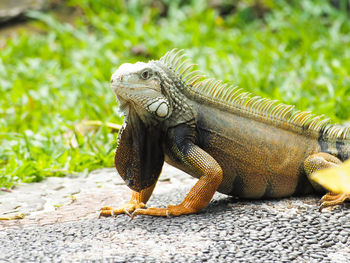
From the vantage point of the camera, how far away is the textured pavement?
3.26 m

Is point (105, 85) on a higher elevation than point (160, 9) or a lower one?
lower

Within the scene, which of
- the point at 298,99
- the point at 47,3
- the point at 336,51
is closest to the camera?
the point at 298,99

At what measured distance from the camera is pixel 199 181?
392cm

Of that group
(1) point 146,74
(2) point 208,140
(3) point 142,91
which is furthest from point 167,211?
(1) point 146,74

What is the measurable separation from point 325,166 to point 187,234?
1.45 metres

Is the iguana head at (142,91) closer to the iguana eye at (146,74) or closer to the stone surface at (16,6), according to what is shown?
the iguana eye at (146,74)

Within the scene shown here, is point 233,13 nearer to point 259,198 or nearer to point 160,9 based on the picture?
point 160,9

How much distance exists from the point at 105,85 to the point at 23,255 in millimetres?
5118

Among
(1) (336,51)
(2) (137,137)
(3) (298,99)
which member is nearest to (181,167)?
(2) (137,137)

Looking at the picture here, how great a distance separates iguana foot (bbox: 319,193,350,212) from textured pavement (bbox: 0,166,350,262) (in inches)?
3.3

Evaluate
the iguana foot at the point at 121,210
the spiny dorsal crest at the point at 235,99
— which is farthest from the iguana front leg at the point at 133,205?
the spiny dorsal crest at the point at 235,99

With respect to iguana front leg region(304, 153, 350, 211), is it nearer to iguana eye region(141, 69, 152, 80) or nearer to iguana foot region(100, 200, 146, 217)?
iguana foot region(100, 200, 146, 217)

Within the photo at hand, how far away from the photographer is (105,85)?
26.7 feet

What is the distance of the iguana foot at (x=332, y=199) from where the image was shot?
161 inches
